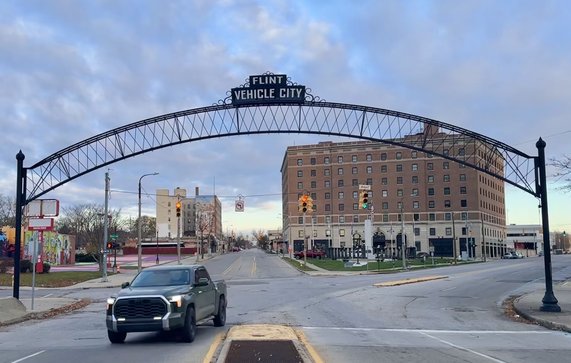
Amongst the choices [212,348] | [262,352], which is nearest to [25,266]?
[212,348]

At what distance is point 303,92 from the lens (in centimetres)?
2550

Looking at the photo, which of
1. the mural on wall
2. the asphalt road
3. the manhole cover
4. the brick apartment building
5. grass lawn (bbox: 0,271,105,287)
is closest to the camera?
the manhole cover

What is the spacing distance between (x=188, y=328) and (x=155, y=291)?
41.9 inches

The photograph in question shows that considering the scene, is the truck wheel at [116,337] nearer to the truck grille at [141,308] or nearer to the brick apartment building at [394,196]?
the truck grille at [141,308]

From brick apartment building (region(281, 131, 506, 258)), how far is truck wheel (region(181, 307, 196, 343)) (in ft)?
353

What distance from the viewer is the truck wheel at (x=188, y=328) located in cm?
1261

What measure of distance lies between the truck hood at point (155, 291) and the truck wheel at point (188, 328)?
46cm

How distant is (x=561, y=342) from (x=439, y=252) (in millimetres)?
114354

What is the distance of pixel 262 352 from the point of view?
11.0 m

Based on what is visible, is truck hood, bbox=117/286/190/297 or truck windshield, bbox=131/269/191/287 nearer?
truck hood, bbox=117/286/190/297

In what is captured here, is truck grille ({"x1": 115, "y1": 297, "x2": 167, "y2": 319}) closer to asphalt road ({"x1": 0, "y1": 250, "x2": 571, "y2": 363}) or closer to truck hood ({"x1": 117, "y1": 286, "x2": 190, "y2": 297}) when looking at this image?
truck hood ({"x1": 117, "y1": 286, "x2": 190, "y2": 297})

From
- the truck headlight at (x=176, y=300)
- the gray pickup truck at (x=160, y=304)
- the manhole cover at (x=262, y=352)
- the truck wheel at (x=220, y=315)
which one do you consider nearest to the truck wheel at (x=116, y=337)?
the gray pickup truck at (x=160, y=304)

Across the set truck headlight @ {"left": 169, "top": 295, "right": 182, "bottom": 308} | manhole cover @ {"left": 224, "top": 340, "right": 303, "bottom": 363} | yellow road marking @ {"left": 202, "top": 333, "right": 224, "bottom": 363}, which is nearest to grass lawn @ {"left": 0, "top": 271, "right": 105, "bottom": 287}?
yellow road marking @ {"left": 202, "top": 333, "right": 224, "bottom": 363}

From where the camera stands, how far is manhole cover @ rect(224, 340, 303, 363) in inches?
400
